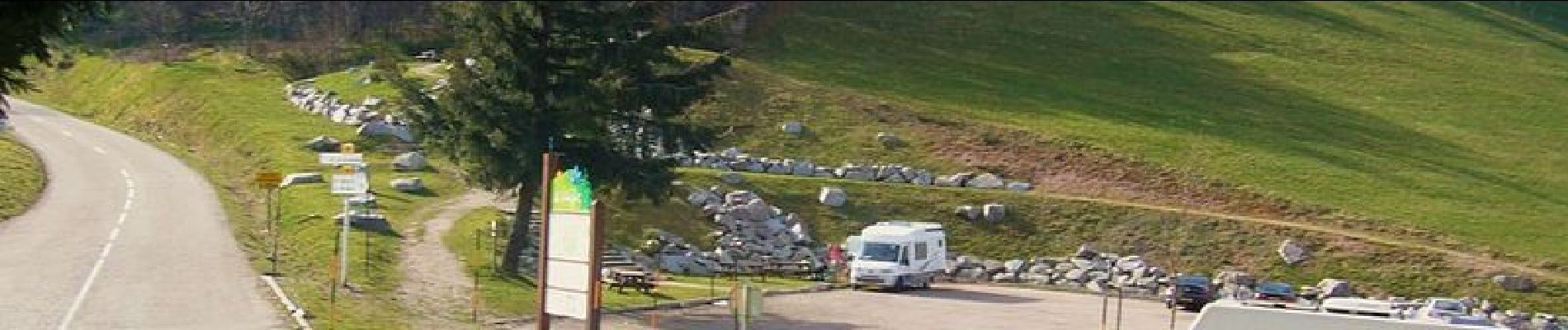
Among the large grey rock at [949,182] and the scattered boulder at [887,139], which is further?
the scattered boulder at [887,139]

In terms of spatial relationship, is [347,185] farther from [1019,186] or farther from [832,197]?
[1019,186]

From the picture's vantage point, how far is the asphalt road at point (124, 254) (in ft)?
129

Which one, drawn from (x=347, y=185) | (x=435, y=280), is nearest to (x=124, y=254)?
(x=347, y=185)

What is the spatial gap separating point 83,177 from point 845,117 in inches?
1068

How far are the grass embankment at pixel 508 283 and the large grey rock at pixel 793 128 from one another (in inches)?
535

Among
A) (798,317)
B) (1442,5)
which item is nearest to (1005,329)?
(798,317)

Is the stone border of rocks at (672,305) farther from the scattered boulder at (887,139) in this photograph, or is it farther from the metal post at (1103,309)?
the scattered boulder at (887,139)

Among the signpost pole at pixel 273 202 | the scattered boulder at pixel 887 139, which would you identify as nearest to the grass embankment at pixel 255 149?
the signpost pole at pixel 273 202

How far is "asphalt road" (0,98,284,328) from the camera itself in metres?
39.4

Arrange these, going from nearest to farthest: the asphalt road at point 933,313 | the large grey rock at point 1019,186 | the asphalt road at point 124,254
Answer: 1. the asphalt road at point 124,254
2. the asphalt road at point 933,313
3. the large grey rock at point 1019,186

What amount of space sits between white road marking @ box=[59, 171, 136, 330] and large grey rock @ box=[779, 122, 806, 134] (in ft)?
74.0

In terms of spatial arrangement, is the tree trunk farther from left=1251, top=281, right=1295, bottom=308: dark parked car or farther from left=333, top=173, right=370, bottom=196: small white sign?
left=1251, top=281, right=1295, bottom=308: dark parked car

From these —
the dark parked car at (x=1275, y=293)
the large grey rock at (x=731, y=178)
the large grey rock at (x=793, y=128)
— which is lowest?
the dark parked car at (x=1275, y=293)

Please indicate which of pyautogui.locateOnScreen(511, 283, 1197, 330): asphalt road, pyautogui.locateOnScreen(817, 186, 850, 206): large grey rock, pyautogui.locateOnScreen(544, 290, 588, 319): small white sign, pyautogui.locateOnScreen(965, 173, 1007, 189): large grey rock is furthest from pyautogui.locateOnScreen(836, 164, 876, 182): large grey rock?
pyautogui.locateOnScreen(544, 290, 588, 319): small white sign
